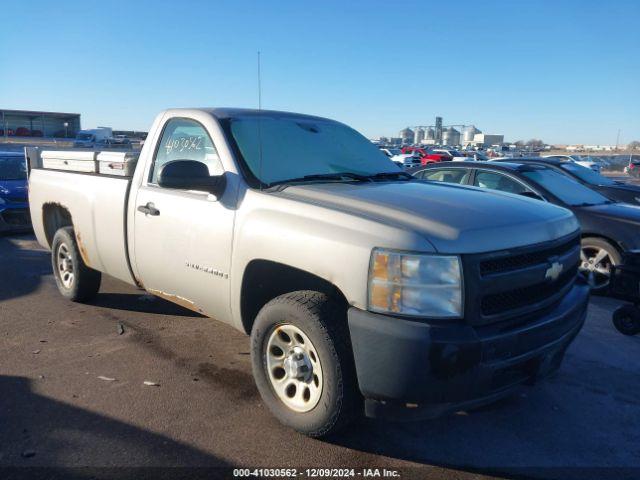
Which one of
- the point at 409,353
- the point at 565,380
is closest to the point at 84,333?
the point at 409,353

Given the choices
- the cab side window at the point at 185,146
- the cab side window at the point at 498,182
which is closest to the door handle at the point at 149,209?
the cab side window at the point at 185,146

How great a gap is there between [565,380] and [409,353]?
212 cm

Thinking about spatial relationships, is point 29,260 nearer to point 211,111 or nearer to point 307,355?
point 211,111

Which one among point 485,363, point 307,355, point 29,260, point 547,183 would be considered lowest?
point 29,260

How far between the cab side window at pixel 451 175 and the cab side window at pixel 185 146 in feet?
13.6

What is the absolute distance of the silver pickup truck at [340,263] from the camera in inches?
97.2

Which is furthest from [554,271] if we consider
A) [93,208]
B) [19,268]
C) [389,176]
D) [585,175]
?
[19,268]

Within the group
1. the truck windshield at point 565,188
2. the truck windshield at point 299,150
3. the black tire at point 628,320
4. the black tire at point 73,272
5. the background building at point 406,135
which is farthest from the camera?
the background building at point 406,135

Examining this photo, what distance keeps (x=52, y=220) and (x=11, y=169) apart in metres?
5.33

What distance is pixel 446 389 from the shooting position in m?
2.45

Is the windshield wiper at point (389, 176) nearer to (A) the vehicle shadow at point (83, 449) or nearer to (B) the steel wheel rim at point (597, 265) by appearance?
(A) the vehicle shadow at point (83, 449)

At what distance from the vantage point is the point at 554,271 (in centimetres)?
295

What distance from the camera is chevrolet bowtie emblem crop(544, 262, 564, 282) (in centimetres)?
289

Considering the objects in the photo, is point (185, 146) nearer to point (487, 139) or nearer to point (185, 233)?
point (185, 233)
